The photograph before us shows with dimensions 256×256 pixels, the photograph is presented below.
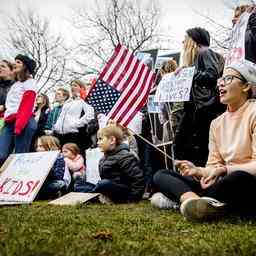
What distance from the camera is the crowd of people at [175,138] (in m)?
3.45

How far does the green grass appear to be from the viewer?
2156 millimetres

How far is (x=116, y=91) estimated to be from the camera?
5.44 meters

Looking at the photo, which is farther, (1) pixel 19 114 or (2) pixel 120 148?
(1) pixel 19 114

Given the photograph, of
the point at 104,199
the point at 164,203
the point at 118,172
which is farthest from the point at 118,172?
the point at 164,203

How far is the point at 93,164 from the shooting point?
6.57 metres

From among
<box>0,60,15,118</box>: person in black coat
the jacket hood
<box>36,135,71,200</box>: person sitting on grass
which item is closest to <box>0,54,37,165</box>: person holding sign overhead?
<box>0,60,15,118</box>: person in black coat

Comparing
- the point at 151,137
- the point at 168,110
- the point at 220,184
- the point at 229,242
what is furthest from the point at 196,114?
the point at 229,242

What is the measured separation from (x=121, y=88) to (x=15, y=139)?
1.72 m

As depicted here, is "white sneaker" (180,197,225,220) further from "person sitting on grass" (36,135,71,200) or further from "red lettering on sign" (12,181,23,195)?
"person sitting on grass" (36,135,71,200)

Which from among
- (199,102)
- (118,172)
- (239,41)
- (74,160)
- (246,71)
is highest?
(239,41)

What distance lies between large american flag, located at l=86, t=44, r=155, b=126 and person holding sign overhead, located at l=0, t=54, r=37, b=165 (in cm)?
101

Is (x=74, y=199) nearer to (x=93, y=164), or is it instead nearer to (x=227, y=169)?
(x=93, y=164)

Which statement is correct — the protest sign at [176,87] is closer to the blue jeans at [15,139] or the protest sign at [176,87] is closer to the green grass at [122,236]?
the blue jeans at [15,139]

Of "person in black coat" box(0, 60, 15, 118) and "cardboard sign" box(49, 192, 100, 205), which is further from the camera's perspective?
"person in black coat" box(0, 60, 15, 118)
